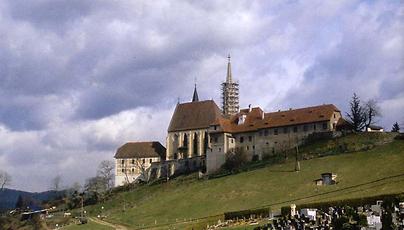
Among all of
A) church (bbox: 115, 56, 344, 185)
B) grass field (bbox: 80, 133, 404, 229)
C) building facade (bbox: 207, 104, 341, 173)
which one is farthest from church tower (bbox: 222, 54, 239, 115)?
grass field (bbox: 80, 133, 404, 229)

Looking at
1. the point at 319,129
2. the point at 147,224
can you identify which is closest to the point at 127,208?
the point at 147,224

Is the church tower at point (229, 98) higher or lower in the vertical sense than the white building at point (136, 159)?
higher

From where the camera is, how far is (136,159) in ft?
487

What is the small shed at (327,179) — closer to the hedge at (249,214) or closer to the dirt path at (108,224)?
the hedge at (249,214)

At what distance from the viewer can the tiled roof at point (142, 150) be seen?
5827 inches

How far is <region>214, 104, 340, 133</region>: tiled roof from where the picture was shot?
113312mm

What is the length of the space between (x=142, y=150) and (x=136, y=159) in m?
2.60

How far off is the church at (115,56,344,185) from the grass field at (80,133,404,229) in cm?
821

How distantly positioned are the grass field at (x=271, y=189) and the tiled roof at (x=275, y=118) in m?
8.72

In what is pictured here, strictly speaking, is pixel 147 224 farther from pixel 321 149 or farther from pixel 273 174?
pixel 321 149

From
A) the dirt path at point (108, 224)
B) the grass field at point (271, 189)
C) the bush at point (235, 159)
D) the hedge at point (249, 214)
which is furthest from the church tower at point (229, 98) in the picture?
the hedge at point (249, 214)

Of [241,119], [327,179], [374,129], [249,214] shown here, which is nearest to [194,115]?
[241,119]

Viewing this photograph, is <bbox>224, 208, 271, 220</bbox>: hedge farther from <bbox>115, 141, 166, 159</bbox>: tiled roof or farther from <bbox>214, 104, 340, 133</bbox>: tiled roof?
<bbox>115, 141, 166, 159</bbox>: tiled roof

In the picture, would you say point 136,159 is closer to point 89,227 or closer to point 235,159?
point 235,159
